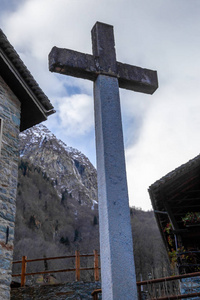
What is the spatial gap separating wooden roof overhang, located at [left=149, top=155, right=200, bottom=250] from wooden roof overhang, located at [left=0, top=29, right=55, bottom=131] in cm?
354

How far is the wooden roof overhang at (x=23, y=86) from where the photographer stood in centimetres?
832

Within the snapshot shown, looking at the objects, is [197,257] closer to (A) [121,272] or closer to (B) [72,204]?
(A) [121,272]

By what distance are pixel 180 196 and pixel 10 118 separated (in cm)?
522

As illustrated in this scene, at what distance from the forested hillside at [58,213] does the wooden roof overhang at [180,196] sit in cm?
1685

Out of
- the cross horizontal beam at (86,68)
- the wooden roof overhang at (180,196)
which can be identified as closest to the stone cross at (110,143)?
the cross horizontal beam at (86,68)

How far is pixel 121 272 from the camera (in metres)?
3.16

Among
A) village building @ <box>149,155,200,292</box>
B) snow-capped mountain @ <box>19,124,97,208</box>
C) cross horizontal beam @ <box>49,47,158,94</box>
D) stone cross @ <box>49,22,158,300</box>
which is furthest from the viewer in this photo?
snow-capped mountain @ <box>19,124,97,208</box>

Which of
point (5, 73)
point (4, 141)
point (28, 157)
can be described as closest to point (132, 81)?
point (4, 141)

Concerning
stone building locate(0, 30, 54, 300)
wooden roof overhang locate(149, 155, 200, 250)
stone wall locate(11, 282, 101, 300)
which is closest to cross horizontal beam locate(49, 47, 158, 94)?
stone building locate(0, 30, 54, 300)

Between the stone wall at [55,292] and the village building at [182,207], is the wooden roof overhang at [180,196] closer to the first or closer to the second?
the village building at [182,207]

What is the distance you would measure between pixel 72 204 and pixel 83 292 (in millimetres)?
Answer: 58047

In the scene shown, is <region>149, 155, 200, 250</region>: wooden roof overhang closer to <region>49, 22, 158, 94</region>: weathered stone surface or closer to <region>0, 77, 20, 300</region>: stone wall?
<region>0, 77, 20, 300</region>: stone wall

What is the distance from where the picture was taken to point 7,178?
25.1ft

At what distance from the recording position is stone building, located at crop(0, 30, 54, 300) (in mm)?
7105
